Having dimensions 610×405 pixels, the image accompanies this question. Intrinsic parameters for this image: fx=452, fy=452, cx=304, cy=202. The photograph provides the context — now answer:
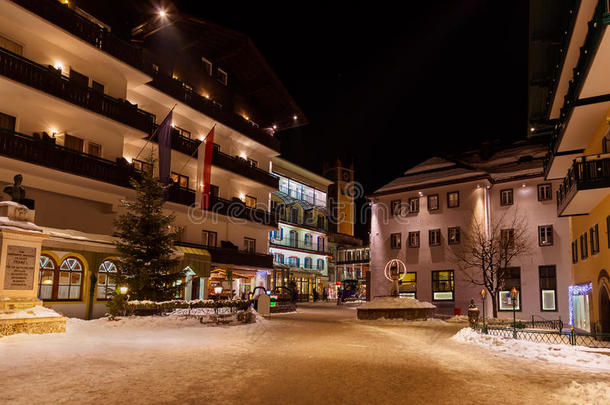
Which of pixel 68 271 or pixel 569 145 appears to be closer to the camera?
pixel 569 145

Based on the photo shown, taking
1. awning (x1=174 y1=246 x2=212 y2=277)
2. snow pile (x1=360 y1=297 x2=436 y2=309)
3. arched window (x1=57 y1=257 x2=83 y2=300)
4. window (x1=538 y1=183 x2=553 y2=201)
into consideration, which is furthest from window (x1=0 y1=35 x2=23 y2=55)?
window (x1=538 y1=183 x2=553 y2=201)

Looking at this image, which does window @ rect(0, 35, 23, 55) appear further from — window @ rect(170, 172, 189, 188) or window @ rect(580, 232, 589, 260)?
window @ rect(580, 232, 589, 260)

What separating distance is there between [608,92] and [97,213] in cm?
2518

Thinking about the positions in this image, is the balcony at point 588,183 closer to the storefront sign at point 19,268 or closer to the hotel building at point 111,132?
the hotel building at point 111,132

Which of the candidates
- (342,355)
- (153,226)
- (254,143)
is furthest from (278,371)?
(254,143)

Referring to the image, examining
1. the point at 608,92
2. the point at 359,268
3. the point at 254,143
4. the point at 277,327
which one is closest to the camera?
the point at 608,92

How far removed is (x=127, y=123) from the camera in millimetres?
25984

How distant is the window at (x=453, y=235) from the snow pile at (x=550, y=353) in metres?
23.0

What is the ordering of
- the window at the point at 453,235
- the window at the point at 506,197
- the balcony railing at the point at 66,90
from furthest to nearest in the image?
the window at the point at 453,235 → the window at the point at 506,197 → the balcony railing at the point at 66,90

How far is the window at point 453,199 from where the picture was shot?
38666 mm

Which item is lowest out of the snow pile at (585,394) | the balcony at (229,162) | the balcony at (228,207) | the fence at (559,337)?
the fence at (559,337)

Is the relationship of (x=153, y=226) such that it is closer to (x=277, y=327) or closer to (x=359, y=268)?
(x=277, y=327)

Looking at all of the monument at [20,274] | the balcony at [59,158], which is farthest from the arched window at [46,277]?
the monument at [20,274]

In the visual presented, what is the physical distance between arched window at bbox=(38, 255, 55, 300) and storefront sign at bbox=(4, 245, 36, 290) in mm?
8175
